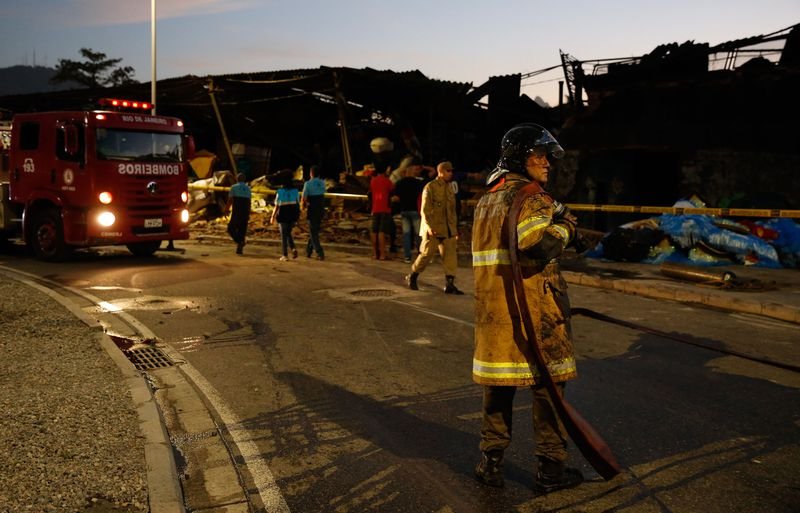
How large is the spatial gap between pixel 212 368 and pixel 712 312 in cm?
654

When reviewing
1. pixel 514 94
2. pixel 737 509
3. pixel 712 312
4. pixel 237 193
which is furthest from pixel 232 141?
pixel 737 509

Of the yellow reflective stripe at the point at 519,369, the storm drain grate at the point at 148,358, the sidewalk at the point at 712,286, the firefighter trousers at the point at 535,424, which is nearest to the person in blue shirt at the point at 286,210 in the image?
the sidewalk at the point at 712,286

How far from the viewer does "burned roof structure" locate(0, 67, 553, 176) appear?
2312 centimetres

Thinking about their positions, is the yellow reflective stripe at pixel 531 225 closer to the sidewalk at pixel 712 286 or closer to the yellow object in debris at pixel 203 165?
the sidewalk at pixel 712 286

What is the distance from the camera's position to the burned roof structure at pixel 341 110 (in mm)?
23125

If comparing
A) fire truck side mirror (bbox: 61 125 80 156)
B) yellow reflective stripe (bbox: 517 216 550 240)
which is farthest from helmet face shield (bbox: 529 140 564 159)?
fire truck side mirror (bbox: 61 125 80 156)

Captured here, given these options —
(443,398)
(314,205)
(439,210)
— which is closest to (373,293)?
(439,210)

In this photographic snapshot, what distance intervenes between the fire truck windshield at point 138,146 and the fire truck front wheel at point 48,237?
1.62 meters

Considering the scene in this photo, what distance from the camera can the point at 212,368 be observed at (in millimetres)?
6504

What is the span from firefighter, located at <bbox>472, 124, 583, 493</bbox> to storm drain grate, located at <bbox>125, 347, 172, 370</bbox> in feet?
12.3

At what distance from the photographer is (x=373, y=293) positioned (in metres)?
10.6

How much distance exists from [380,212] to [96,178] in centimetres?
547

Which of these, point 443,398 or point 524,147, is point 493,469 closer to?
point 443,398

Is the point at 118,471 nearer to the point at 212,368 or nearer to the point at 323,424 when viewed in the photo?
the point at 323,424
